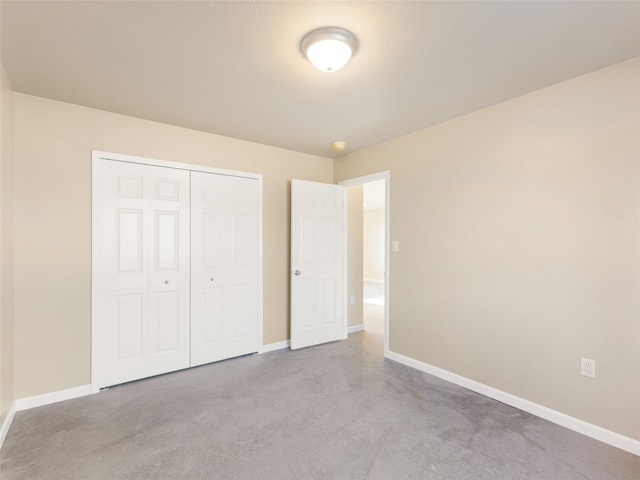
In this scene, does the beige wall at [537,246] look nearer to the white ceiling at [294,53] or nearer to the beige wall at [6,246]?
the white ceiling at [294,53]

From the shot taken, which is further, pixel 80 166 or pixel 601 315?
pixel 80 166

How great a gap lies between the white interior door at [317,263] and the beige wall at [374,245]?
619 cm

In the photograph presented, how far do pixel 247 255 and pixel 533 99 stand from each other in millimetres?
Answer: 3031

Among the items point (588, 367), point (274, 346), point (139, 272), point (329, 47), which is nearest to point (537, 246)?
point (588, 367)

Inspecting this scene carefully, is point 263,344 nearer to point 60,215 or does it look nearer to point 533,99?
point 60,215

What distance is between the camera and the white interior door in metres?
3.81

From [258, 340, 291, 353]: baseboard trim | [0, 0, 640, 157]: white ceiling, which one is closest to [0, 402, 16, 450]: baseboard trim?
[258, 340, 291, 353]: baseboard trim

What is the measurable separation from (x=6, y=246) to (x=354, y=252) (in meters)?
3.59

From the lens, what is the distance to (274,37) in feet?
5.78

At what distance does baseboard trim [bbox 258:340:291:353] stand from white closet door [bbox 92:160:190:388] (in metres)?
0.86

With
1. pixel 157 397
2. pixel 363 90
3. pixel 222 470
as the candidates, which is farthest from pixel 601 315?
pixel 157 397

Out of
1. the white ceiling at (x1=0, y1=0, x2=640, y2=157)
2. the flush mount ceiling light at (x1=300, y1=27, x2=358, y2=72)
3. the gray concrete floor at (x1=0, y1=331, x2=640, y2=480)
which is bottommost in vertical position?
the gray concrete floor at (x1=0, y1=331, x2=640, y2=480)

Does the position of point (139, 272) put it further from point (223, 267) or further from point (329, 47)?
point (329, 47)

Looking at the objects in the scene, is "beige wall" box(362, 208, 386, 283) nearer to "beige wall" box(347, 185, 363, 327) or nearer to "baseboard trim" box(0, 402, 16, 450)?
"beige wall" box(347, 185, 363, 327)
